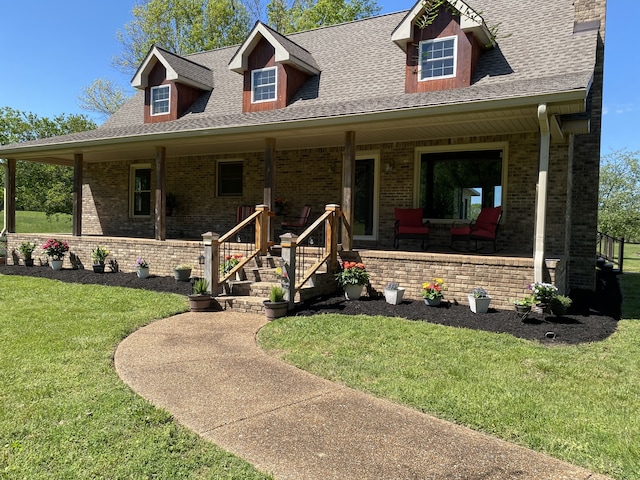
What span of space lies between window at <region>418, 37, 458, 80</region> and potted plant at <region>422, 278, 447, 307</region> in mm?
4560

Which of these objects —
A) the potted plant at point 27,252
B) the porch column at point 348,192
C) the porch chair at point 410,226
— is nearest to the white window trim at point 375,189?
the porch chair at point 410,226

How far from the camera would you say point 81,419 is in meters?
3.25

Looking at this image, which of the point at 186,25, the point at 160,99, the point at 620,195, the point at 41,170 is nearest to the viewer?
the point at 160,99

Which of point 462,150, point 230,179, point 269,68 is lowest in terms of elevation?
point 230,179

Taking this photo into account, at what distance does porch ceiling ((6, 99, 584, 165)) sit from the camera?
7.38 m

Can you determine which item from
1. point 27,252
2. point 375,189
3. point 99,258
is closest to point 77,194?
point 27,252

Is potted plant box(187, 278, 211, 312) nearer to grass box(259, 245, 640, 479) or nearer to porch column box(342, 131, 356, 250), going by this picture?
grass box(259, 245, 640, 479)

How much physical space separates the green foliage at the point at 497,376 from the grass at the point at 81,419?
1.66m

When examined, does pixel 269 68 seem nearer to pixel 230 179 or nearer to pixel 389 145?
pixel 230 179

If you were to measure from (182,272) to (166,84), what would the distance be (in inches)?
245

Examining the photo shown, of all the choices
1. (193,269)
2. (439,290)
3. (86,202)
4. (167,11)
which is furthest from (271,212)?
(167,11)

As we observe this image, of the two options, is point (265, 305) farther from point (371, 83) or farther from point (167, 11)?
point (167, 11)

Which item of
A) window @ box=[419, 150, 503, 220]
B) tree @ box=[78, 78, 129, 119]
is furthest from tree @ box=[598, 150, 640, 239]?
tree @ box=[78, 78, 129, 119]

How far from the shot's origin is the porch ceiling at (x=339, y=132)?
24.2 ft
